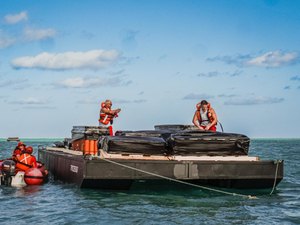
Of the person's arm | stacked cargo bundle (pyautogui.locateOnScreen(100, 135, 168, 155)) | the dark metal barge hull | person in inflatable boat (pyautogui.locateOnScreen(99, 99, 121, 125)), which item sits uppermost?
person in inflatable boat (pyautogui.locateOnScreen(99, 99, 121, 125))

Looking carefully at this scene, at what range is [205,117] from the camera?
51.4 ft

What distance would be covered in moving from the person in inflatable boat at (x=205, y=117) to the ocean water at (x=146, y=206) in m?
2.98

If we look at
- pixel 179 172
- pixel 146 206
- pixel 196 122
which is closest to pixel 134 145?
pixel 179 172

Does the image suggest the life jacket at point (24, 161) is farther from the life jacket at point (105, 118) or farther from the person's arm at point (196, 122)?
the person's arm at point (196, 122)

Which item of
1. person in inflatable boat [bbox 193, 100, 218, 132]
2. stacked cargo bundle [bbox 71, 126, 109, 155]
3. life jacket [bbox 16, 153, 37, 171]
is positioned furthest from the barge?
life jacket [bbox 16, 153, 37, 171]

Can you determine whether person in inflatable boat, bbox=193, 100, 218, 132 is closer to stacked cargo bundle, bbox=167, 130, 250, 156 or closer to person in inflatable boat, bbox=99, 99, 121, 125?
stacked cargo bundle, bbox=167, 130, 250, 156

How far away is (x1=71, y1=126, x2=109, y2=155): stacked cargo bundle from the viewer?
1473 centimetres

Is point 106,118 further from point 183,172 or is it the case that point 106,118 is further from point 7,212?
point 7,212

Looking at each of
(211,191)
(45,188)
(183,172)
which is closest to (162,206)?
(183,172)

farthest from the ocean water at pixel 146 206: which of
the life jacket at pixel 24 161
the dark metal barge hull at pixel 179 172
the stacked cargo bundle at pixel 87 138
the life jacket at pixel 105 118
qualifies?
the life jacket at pixel 105 118

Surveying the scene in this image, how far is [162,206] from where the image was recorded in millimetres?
11102

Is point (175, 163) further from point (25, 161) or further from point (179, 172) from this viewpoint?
point (25, 161)

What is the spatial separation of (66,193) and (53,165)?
4.30 meters

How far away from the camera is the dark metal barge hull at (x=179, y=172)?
12.2 m
